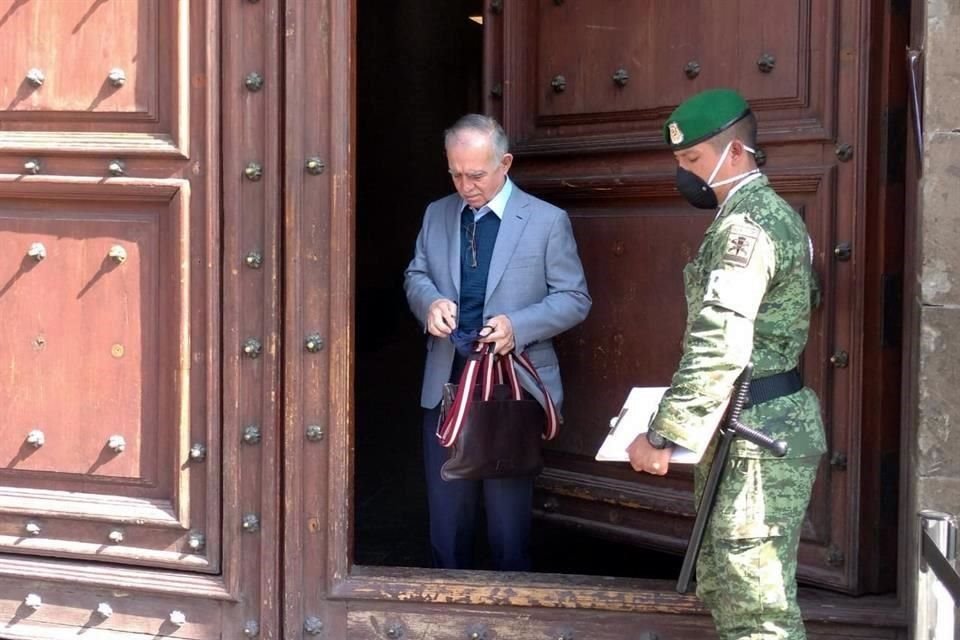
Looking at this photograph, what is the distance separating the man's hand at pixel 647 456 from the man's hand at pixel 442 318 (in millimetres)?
707

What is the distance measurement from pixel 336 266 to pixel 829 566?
1.30 m

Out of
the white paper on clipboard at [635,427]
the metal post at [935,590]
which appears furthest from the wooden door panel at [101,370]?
the metal post at [935,590]

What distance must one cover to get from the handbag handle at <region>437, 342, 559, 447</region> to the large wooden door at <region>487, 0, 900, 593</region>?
26 centimetres

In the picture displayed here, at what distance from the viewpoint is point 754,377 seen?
2.74 m

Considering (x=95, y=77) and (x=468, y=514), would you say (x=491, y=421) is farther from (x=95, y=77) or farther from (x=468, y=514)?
(x=95, y=77)

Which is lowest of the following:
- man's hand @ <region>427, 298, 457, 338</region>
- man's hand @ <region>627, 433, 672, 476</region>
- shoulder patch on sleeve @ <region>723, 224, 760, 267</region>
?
man's hand @ <region>627, 433, 672, 476</region>

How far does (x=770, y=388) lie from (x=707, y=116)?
546 millimetres

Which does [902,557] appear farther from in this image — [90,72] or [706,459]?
[90,72]

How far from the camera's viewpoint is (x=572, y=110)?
3551 mm

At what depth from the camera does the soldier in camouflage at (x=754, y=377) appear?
2.58m

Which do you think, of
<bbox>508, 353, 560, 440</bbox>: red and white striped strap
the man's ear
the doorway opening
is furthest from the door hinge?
the doorway opening

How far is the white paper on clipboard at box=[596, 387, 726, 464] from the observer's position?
2.62 meters

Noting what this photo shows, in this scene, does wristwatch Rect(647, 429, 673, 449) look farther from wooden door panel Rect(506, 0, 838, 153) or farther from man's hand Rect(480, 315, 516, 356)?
wooden door panel Rect(506, 0, 838, 153)

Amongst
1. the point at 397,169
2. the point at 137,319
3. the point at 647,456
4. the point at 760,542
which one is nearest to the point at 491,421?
the point at 647,456
